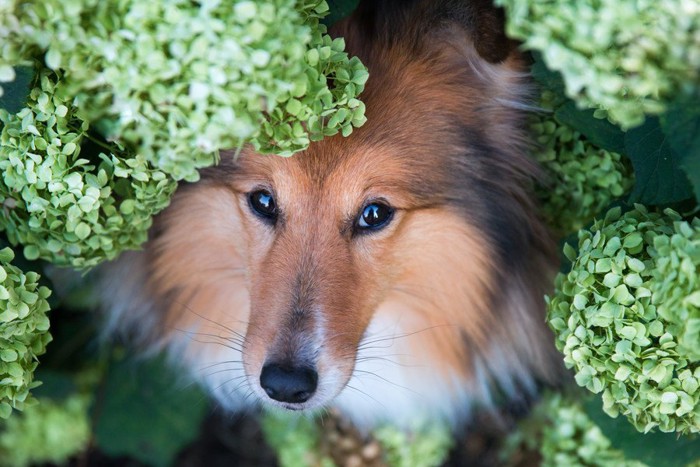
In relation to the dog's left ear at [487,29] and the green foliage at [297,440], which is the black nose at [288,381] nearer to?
the dog's left ear at [487,29]

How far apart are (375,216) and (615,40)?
0.74 meters

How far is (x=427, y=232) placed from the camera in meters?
1.87

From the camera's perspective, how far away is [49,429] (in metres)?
2.68

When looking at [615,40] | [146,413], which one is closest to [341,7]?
[615,40]

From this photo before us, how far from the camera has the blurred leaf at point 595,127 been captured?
1.63m

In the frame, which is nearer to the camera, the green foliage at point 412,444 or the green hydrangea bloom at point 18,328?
the green hydrangea bloom at point 18,328

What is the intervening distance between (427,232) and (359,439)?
1028 millimetres

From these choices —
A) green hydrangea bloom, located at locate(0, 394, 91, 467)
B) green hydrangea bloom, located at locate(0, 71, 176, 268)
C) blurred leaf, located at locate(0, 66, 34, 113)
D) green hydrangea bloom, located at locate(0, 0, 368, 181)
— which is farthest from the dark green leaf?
green hydrangea bloom, located at locate(0, 394, 91, 467)

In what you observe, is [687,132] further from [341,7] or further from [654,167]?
[341,7]

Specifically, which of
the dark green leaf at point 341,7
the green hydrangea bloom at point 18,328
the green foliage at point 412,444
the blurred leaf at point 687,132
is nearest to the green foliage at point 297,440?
the green foliage at point 412,444

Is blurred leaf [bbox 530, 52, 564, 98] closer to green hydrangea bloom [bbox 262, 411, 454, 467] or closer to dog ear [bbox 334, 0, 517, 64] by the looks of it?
dog ear [bbox 334, 0, 517, 64]

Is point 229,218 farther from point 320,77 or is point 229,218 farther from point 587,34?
point 587,34

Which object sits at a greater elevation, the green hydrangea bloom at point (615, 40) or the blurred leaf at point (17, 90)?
the green hydrangea bloom at point (615, 40)

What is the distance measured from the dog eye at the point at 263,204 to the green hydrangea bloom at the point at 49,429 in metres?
1.30
